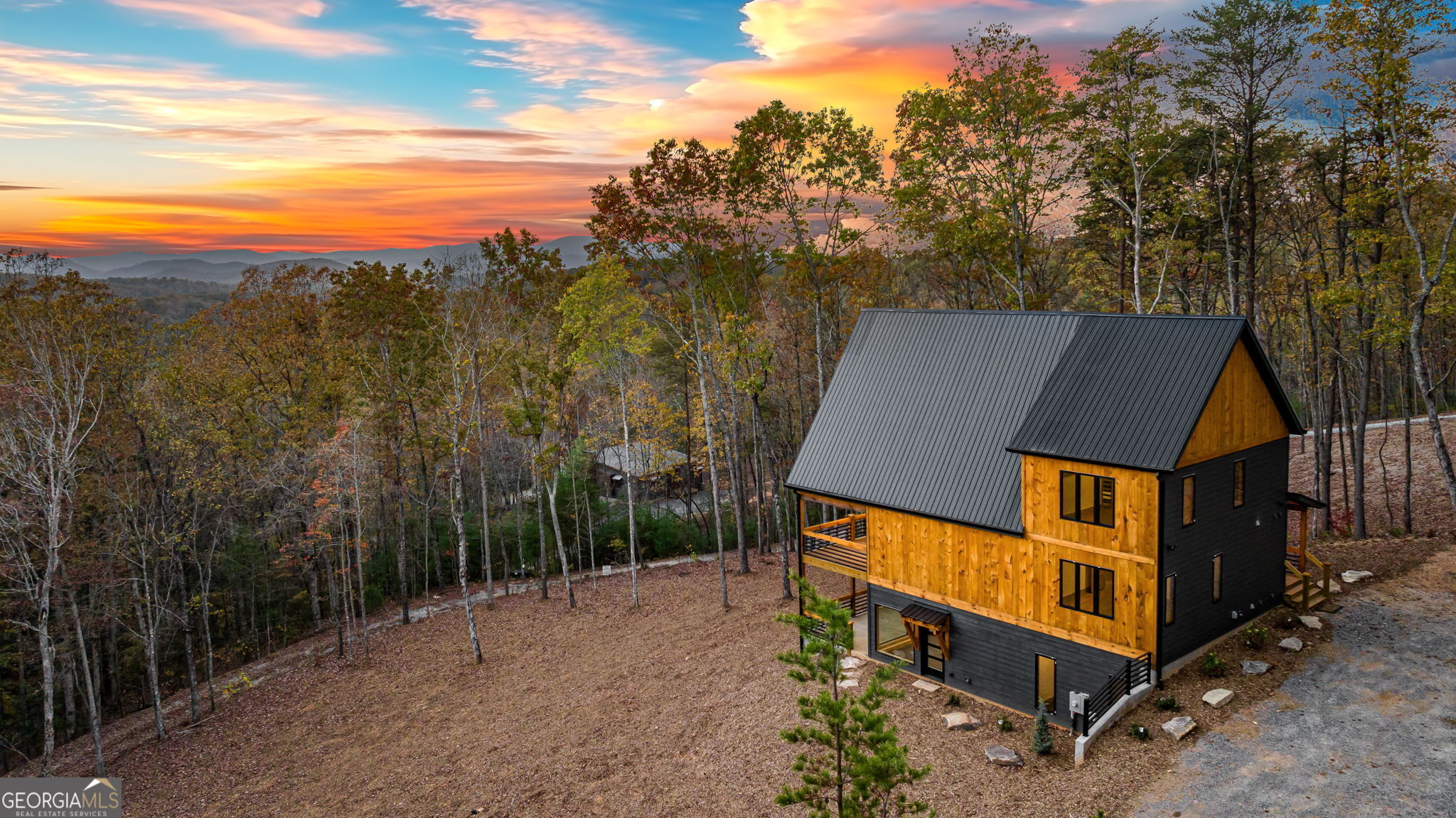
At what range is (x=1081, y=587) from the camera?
54.6ft

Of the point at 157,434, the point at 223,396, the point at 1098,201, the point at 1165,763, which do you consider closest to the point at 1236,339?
the point at 1165,763

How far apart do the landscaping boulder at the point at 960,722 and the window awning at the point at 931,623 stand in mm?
1849

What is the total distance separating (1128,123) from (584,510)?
31.3 metres

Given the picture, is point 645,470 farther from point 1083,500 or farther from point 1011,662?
point 1083,500

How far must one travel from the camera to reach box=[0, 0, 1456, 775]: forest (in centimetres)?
2166

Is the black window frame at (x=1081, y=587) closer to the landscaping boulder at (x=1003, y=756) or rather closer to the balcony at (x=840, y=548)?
the landscaping boulder at (x=1003, y=756)

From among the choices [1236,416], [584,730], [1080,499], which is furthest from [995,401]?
[584,730]

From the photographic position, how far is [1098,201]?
99.9 ft

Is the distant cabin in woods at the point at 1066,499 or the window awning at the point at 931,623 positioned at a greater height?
the distant cabin in woods at the point at 1066,499

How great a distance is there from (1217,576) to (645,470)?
1149 inches

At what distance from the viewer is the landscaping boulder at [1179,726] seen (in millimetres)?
14320

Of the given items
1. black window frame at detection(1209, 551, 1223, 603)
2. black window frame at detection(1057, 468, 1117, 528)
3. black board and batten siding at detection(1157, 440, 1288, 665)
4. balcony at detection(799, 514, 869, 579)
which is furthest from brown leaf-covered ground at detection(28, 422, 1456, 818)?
black window frame at detection(1057, 468, 1117, 528)

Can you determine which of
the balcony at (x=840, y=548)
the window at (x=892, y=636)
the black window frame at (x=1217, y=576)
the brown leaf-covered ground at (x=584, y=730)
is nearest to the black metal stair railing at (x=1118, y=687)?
the brown leaf-covered ground at (x=584, y=730)

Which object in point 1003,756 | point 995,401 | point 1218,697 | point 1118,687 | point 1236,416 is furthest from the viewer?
point 995,401
